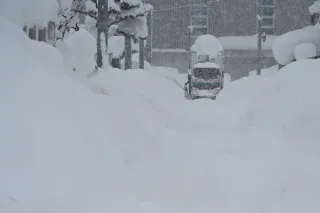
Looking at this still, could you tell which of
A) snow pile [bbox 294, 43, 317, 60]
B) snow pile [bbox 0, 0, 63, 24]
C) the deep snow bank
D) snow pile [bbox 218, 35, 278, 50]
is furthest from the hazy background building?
the deep snow bank

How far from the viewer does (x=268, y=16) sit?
44.9 m

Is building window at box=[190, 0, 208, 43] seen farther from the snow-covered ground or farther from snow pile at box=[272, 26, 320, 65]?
the snow-covered ground

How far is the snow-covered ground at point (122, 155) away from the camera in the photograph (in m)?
4.59

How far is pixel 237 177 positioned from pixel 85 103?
237 cm

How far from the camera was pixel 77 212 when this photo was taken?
14.5 ft

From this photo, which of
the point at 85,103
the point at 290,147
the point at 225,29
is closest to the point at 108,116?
the point at 85,103

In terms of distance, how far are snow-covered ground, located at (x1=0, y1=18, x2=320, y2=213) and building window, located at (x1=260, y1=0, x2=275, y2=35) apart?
35.7 m

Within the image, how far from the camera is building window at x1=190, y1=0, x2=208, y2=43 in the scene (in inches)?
1740

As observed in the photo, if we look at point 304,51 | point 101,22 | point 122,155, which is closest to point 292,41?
point 304,51

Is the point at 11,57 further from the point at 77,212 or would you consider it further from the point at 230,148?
the point at 230,148

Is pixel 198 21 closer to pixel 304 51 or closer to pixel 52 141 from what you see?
pixel 304 51

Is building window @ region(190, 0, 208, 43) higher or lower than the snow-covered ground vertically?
higher

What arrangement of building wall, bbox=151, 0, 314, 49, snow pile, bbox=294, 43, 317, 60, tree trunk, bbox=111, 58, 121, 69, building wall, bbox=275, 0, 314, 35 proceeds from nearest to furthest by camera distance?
snow pile, bbox=294, 43, 317, 60 → tree trunk, bbox=111, 58, 121, 69 → building wall, bbox=151, 0, 314, 49 → building wall, bbox=275, 0, 314, 35

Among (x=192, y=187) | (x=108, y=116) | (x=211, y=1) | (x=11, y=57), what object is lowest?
(x=192, y=187)
